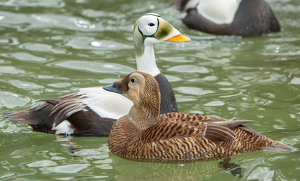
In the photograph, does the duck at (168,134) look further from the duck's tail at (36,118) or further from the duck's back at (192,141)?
the duck's tail at (36,118)

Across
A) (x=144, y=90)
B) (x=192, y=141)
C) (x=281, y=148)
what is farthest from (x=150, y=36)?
(x=281, y=148)

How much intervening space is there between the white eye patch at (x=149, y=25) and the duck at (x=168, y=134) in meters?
0.85

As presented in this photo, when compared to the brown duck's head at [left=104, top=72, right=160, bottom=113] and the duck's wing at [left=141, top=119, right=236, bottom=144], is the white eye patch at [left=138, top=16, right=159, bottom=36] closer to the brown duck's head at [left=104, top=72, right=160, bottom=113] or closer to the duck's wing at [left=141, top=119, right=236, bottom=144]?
the brown duck's head at [left=104, top=72, right=160, bottom=113]

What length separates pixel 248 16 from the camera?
332 inches

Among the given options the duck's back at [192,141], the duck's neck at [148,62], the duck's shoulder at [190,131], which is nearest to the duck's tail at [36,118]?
the duck's back at [192,141]

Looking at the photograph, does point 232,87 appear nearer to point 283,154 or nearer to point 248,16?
point 283,154

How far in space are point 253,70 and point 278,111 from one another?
146cm

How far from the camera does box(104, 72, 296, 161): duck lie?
4.08 metres

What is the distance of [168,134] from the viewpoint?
161 inches

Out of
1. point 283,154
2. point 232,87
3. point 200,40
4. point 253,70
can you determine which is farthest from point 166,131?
point 200,40

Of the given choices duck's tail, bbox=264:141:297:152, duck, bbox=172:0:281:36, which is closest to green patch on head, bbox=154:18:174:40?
duck's tail, bbox=264:141:297:152

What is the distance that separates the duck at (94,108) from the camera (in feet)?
15.7

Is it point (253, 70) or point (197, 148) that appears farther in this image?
point (253, 70)

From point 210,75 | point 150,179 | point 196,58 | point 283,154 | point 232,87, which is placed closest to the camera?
point 150,179
